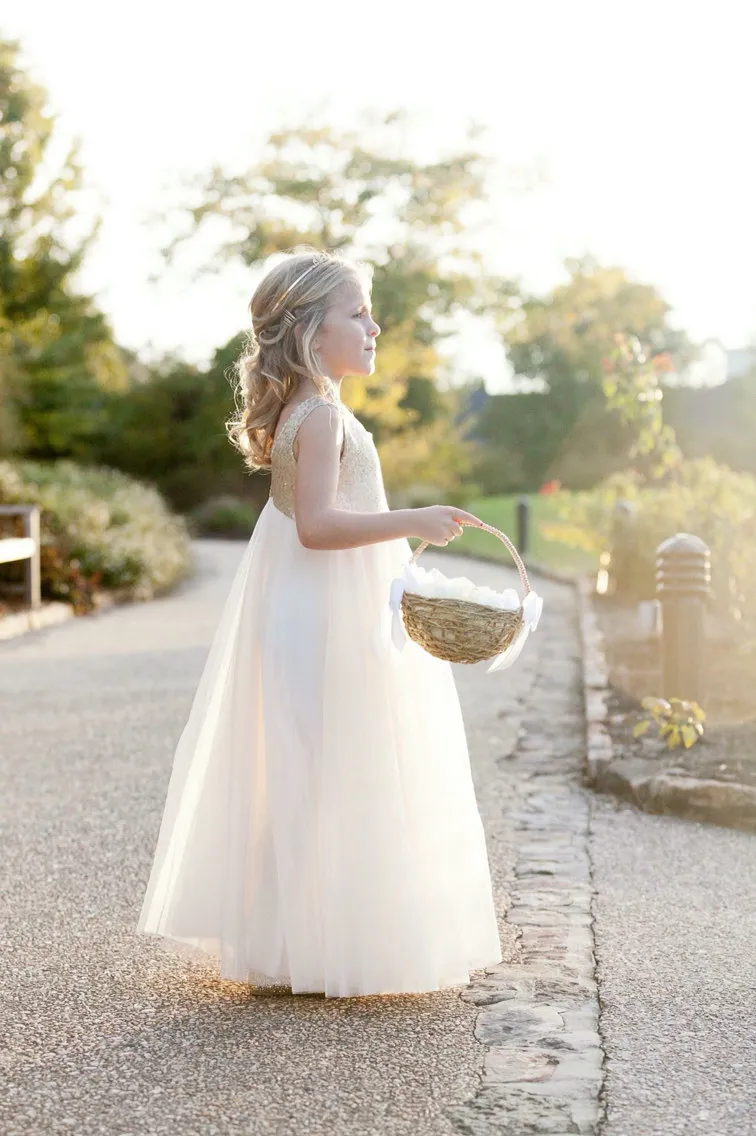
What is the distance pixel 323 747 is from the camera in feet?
11.2

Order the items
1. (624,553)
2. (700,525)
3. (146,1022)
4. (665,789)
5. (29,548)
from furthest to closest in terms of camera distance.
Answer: (624,553)
(29,548)
(700,525)
(665,789)
(146,1022)

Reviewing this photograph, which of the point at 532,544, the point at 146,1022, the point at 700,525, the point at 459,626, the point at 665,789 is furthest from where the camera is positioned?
the point at 532,544

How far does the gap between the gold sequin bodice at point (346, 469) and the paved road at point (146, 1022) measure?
1.20 metres

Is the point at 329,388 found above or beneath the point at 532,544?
above

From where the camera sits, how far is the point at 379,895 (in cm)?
336

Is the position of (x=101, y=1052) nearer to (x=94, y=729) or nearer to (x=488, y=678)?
(x=94, y=729)

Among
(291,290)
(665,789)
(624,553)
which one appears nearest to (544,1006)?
(291,290)

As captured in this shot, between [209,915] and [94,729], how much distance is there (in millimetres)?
4309

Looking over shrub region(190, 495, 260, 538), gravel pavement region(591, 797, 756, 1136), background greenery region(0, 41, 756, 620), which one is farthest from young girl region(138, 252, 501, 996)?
shrub region(190, 495, 260, 538)

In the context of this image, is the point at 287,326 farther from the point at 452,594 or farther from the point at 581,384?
the point at 581,384

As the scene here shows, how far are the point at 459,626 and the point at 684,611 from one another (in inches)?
164

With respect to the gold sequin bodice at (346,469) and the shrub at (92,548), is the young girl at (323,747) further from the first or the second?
the shrub at (92,548)

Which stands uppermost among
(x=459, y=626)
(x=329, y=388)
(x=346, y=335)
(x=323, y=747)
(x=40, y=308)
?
(x=40, y=308)

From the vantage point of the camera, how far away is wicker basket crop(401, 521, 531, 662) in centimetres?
319
